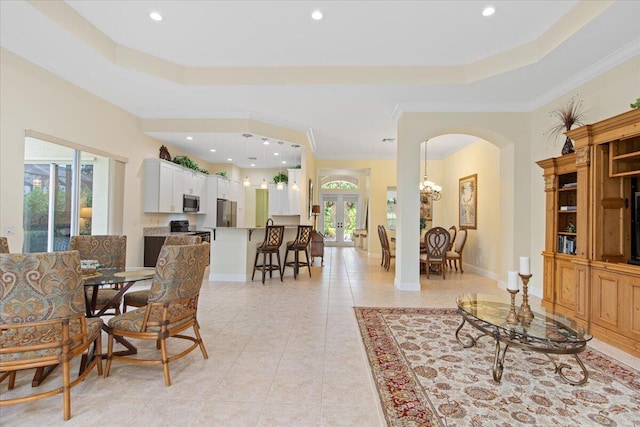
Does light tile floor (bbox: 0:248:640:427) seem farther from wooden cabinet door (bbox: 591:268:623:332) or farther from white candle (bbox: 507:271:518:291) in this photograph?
white candle (bbox: 507:271:518:291)

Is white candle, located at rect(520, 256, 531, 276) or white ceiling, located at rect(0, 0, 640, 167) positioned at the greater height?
white ceiling, located at rect(0, 0, 640, 167)

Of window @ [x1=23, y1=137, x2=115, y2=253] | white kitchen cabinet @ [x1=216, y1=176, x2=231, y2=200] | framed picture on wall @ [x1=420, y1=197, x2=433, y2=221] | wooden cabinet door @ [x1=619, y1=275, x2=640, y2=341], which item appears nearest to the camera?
wooden cabinet door @ [x1=619, y1=275, x2=640, y2=341]

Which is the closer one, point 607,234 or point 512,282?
point 512,282

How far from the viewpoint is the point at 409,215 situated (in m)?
5.28

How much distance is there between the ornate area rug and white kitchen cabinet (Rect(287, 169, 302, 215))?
4772 millimetres

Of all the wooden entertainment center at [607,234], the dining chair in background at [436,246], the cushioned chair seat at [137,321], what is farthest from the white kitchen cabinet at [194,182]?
the wooden entertainment center at [607,234]

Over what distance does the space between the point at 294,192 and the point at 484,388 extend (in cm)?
600

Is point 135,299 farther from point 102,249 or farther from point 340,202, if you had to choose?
point 340,202

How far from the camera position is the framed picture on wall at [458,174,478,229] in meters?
7.26

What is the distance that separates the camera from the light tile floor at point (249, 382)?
192 centimetres

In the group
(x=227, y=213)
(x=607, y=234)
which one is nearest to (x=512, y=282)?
(x=607, y=234)

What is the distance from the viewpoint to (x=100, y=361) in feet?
7.72

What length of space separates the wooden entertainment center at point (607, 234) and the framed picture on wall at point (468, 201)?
349 cm

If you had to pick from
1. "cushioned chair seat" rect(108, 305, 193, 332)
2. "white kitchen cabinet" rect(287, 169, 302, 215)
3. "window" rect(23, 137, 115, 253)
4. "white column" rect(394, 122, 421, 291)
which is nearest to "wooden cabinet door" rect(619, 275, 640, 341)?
"white column" rect(394, 122, 421, 291)
